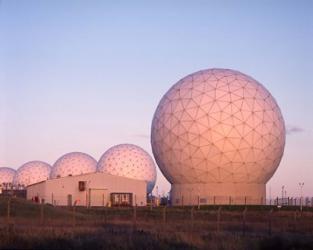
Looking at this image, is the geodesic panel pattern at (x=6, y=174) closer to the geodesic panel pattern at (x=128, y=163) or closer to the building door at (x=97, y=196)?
the geodesic panel pattern at (x=128, y=163)

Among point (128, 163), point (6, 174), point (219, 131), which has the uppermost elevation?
point (219, 131)

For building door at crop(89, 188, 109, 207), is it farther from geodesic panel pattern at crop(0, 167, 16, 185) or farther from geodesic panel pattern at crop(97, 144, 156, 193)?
geodesic panel pattern at crop(0, 167, 16, 185)

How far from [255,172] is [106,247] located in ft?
125

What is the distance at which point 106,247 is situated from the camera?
20.4m

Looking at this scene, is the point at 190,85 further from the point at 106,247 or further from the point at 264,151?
the point at 106,247

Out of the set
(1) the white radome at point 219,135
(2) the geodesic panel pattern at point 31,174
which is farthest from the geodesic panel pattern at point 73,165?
(1) the white radome at point 219,135

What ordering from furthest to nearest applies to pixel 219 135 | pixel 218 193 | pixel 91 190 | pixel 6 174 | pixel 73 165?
pixel 6 174 < pixel 73 165 < pixel 91 190 < pixel 218 193 < pixel 219 135

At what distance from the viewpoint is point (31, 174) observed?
93.9 meters

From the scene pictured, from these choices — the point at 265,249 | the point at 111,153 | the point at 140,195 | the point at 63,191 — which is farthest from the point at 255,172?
the point at 265,249

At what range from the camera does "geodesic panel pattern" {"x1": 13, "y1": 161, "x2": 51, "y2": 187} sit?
93.2m

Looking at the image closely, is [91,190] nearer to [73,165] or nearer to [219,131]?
[219,131]

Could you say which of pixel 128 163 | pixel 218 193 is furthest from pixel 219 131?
pixel 128 163

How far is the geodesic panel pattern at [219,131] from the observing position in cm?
5481

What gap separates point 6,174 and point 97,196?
44.8 metres
